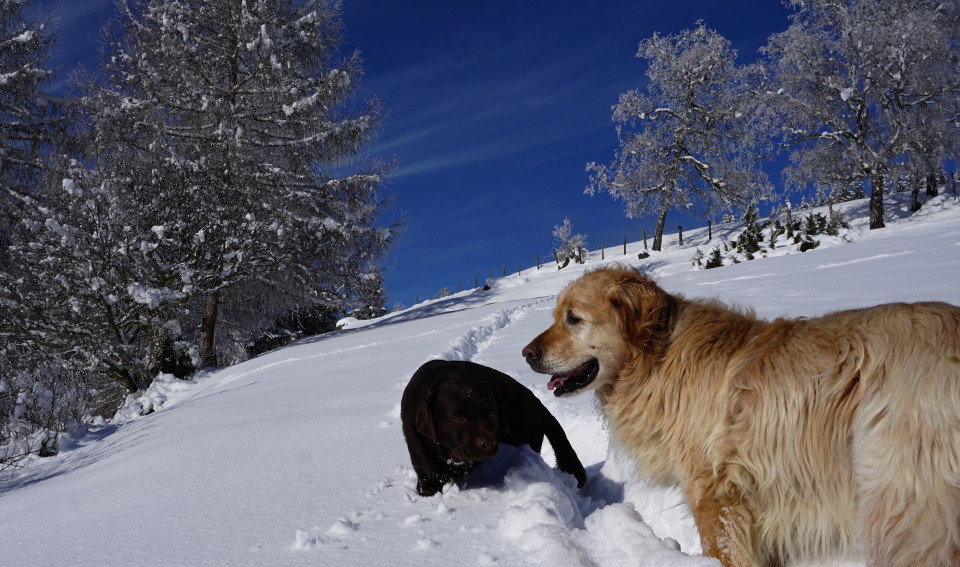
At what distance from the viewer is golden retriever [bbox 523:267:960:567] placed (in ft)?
5.41

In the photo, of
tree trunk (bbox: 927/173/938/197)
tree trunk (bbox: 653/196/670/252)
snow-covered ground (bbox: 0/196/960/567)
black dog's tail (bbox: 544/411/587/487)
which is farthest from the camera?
tree trunk (bbox: 653/196/670/252)

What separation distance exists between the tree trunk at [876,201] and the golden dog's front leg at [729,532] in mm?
25345

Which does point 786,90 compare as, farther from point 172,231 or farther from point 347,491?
point 347,491

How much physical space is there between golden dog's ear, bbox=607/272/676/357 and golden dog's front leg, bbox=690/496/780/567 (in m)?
0.72

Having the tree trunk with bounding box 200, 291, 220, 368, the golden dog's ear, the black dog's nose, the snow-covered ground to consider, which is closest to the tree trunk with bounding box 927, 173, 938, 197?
the snow-covered ground

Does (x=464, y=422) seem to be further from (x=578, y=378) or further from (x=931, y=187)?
(x=931, y=187)

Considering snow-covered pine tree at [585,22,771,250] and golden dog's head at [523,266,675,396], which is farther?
snow-covered pine tree at [585,22,771,250]

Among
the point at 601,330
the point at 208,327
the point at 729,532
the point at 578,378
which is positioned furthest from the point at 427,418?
the point at 208,327

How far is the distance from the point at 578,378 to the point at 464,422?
0.66 meters

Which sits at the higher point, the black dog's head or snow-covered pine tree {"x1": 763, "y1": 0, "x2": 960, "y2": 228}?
snow-covered pine tree {"x1": 763, "y1": 0, "x2": 960, "y2": 228}

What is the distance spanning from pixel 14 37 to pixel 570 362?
67.2 ft

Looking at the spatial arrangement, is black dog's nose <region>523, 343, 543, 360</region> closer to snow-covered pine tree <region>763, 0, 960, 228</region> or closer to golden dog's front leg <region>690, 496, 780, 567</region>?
golden dog's front leg <region>690, 496, 780, 567</region>

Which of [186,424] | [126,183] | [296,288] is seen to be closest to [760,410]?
[186,424]

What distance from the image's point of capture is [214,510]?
2975mm
